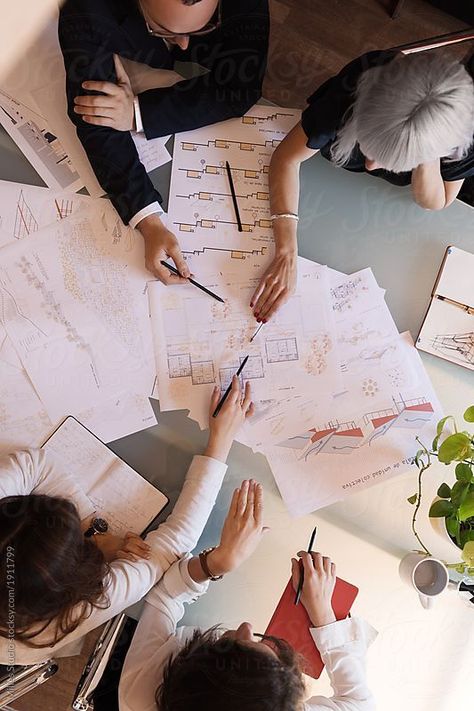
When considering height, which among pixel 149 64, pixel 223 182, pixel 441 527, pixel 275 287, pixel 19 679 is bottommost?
pixel 19 679

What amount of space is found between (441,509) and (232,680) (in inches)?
20.0

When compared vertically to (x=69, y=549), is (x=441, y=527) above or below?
above

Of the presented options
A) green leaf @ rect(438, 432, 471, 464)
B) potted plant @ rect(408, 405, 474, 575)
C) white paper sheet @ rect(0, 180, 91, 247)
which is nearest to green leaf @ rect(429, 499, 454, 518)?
potted plant @ rect(408, 405, 474, 575)

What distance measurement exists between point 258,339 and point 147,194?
15.6 inches

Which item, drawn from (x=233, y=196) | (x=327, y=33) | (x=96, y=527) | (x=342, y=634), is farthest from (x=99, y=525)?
(x=327, y=33)

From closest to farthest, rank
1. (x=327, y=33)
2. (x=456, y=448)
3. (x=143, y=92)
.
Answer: (x=456, y=448)
(x=143, y=92)
(x=327, y=33)

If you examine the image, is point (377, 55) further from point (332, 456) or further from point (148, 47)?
point (332, 456)

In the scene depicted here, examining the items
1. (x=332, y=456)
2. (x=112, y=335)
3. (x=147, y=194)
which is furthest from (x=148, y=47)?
(x=332, y=456)

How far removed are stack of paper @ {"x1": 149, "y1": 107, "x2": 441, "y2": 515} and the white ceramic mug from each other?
181 mm

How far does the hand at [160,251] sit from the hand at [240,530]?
0.47 m

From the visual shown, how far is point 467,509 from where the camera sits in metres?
1.16

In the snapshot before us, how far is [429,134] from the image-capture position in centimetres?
110

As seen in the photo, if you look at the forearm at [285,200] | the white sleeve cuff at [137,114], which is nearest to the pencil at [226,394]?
the forearm at [285,200]

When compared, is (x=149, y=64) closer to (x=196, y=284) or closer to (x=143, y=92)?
(x=143, y=92)
